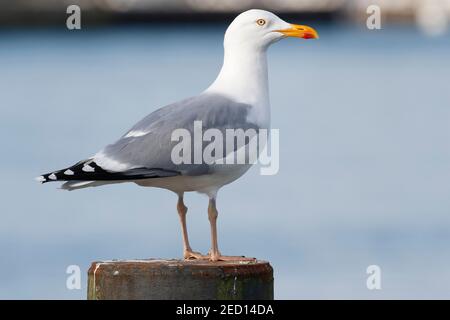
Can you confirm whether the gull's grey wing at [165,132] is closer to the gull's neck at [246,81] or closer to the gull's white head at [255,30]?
the gull's neck at [246,81]

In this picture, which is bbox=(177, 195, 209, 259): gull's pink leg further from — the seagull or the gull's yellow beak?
the gull's yellow beak

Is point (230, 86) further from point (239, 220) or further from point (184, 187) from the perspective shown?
point (239, 220)

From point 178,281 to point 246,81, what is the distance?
1.02m

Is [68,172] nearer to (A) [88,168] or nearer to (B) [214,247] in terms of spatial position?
(A) [88,168]

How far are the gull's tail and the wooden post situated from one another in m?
0.35

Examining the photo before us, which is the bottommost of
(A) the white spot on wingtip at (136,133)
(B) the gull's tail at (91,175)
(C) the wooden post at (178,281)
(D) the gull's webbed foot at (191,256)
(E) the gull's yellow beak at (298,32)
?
(C) the wooden post at (178,281)

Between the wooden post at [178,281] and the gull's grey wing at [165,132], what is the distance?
47 centimetres

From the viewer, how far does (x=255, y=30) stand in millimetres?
4344

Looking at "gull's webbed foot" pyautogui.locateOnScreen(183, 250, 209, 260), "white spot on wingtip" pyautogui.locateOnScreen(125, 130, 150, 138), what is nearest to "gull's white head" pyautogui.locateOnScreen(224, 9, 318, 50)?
"white spot on wingtip" pyautogui.locateOnScreen(125, 130, 150, 138)

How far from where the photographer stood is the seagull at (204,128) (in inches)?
155

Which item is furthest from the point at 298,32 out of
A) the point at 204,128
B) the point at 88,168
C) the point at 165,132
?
the point at 88,168

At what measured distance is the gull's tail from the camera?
381 centimetres

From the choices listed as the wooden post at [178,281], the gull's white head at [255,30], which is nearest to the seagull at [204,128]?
the gull's white head at [255,30]
